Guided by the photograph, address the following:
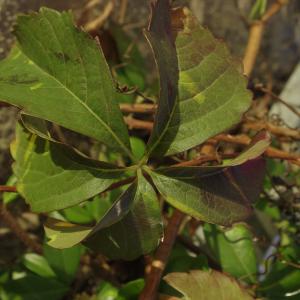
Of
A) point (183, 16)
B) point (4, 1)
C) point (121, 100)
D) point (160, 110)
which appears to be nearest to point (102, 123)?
point (160, 110)

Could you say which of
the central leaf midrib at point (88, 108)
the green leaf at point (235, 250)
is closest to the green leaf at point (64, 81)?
the central leaf midrib at point (88, 108)

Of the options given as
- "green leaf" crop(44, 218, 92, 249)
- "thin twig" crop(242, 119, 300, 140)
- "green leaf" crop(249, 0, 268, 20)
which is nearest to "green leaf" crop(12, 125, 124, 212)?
"green leaf" crop(44, 218, 92, 249)

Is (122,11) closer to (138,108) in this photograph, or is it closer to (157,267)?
(138,108)

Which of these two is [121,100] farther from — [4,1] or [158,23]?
[158,23]

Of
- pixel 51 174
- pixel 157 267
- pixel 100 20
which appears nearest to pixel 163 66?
pixel 51 174

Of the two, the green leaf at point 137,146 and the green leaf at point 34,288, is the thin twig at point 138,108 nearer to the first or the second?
the green leaf at point 137,146

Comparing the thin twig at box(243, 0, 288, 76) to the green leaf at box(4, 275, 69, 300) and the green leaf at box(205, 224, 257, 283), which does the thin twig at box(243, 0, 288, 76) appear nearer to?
the green leaf at box(205, 224, 257, 283)
